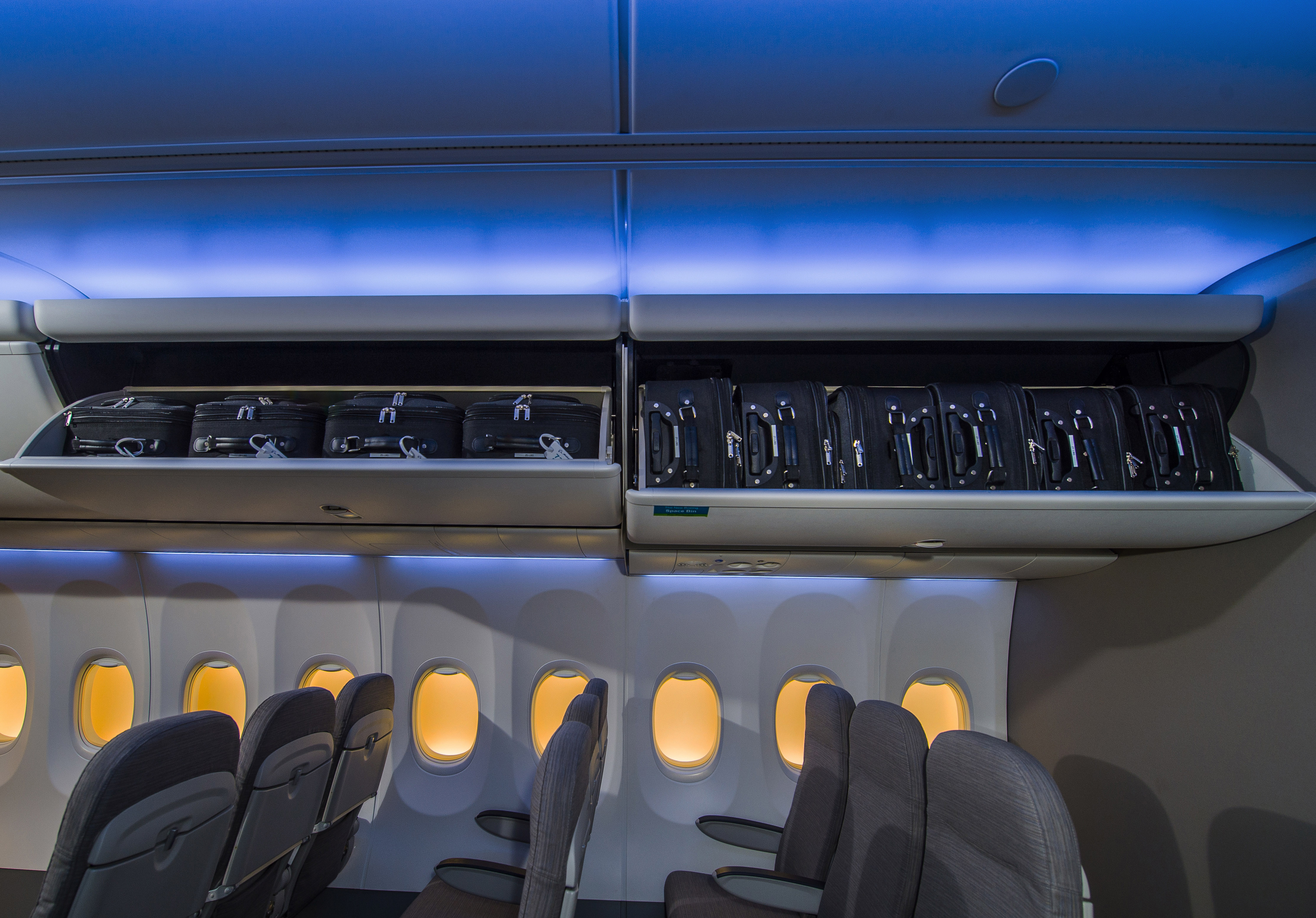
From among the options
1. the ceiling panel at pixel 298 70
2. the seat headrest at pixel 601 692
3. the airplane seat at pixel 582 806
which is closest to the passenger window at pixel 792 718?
the seat headrest at pixel 601 692

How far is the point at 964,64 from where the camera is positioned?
3.85 ft

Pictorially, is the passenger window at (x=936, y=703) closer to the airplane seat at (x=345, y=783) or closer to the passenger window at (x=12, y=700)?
the airplane seat at (x=345, y=783)

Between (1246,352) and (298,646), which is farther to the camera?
(298,646)

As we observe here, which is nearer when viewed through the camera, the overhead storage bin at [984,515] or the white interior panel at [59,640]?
the overhead storage bin at [984,515]

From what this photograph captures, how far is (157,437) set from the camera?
84.9 inches

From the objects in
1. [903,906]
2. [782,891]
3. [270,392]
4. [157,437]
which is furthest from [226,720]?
[903,906]

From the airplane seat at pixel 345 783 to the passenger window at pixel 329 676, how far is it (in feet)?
3.56

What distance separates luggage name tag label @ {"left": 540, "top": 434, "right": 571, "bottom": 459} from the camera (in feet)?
6.49

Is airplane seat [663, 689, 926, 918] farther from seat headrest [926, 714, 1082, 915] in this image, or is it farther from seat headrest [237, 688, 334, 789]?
seat headrest [237, 688, 334, 789]

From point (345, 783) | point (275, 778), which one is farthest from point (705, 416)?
point (345, 783)

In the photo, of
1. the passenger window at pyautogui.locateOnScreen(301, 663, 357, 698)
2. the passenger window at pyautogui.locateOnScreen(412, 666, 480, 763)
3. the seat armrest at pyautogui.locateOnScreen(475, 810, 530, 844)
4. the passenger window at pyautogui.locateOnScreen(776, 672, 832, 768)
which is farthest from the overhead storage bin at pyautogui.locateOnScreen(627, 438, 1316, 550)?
the passenger window at pyautogui.locateOnScreen(301, 663, 357, 698)

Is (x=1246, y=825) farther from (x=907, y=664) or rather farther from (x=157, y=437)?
(x=157, y=437)

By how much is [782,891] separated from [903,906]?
58cm

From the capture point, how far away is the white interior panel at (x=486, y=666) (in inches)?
137
